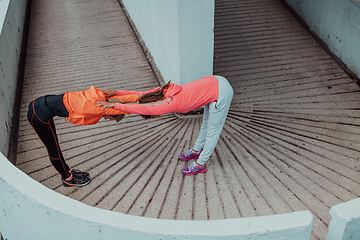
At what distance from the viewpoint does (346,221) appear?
2.02 m

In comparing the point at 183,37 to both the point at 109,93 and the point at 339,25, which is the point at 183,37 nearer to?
the point at 109,93

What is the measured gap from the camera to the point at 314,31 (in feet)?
18.6

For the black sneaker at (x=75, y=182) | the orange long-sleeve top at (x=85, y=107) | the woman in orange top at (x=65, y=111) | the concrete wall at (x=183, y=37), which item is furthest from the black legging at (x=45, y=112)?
the concrete wall at (x=183, y=37)

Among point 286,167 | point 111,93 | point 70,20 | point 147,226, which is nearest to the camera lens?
point 147,226

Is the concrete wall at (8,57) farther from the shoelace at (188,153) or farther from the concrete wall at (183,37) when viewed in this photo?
the concrete wall at (183,37)

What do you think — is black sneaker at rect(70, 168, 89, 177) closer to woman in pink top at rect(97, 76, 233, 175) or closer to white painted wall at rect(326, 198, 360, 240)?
woman in pink top at rect(97, 76, 233, 175)

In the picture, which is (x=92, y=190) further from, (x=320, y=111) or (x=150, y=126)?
(x=320, y=111)

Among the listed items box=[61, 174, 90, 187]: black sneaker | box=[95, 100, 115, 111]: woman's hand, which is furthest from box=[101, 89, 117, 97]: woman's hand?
box=[61, 174, 90, 187]: black sneaker

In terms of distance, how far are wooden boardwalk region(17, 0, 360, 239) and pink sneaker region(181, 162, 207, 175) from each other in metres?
0.08

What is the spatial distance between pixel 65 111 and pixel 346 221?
237cm

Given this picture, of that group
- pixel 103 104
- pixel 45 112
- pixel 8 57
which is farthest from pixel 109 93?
pixel 8 57

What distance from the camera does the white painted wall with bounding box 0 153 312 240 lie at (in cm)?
198

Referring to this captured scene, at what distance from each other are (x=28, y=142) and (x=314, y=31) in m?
5.12

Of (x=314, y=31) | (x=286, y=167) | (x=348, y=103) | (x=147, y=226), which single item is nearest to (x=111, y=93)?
(x=147, y=226)
